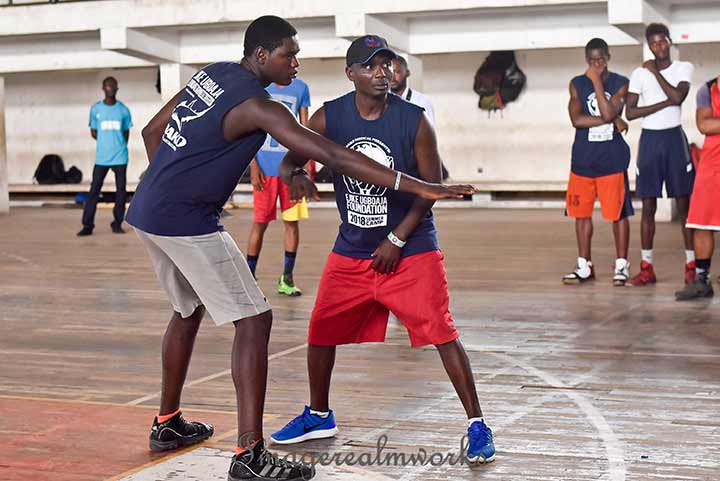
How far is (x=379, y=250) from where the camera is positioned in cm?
411

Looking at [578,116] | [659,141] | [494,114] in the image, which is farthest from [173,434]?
[494,114]

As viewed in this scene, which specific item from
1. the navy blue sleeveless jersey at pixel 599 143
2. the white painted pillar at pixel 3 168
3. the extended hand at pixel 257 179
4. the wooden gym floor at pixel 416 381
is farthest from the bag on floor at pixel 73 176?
the navy blue sleeveless jersey at pixel 599 143

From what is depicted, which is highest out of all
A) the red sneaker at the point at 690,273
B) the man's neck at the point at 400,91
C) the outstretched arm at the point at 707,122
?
the man's neck at the point at 400,91

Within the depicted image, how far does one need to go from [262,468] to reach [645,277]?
5.26 m

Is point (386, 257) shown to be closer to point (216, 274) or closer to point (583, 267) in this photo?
point (216, 274)

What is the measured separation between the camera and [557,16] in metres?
15.5

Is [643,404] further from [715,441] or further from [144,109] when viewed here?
[144,109]

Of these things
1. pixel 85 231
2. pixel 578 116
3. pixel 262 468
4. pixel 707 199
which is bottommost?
pixel 85 231

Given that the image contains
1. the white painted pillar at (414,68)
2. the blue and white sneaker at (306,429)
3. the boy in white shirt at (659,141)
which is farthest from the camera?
the white painted pillar at (414,68)

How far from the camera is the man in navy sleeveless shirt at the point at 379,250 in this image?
4.11 meters

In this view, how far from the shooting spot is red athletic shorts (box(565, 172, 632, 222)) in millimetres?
8438

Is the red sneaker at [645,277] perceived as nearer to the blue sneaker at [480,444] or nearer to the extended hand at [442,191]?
the blue sneaker at [480,444]

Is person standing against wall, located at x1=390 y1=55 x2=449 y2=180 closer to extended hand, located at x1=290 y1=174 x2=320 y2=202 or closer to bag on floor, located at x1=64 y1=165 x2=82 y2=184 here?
extended hand, located at x1=290 y1=174 x2=320 y2=202

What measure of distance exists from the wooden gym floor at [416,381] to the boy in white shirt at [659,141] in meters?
0.49
